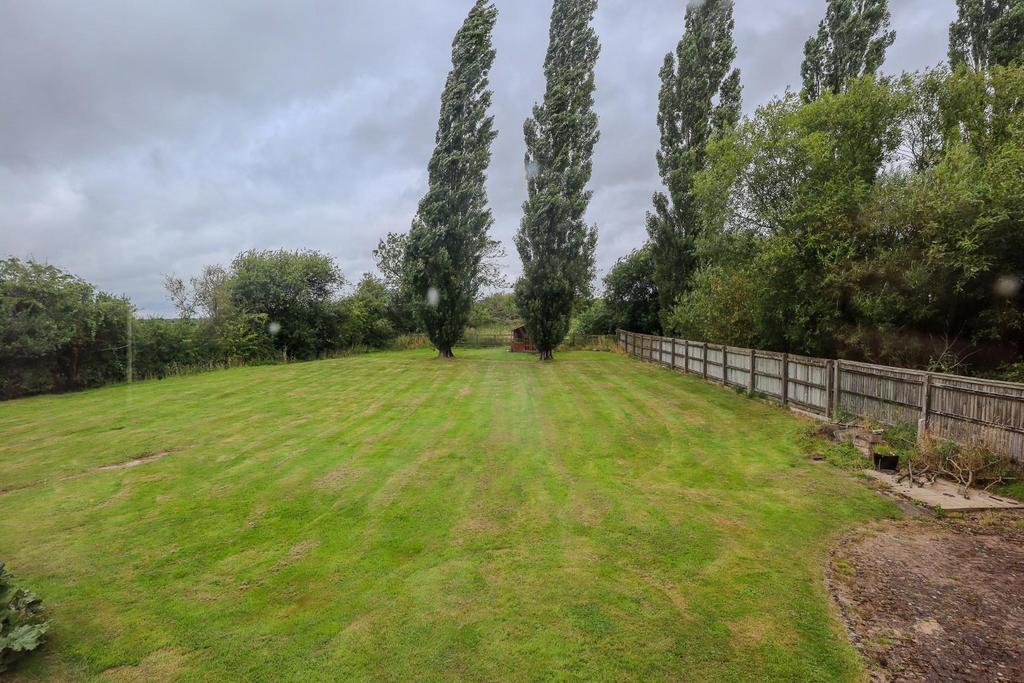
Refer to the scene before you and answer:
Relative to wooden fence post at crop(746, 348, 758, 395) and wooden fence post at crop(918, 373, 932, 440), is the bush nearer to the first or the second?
wooden fence post at crop(918, 373, 932, 440)

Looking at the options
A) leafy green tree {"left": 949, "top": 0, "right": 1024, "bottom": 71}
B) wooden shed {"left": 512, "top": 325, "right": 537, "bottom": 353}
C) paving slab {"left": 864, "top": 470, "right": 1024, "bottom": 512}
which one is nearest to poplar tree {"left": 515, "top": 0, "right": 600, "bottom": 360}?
wooden shed {"left": 512, "top": 325, "right": 537, "bottom": 353}

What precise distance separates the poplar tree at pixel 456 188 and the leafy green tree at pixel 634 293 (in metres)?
12.2

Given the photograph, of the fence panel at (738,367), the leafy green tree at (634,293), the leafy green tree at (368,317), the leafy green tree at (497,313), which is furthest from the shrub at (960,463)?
the leafy green tree at (497,313)

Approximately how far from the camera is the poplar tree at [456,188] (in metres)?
23.2

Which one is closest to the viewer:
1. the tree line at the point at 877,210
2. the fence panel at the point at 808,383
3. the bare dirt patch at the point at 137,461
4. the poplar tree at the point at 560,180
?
the bare dirt patch at the point at 137,461

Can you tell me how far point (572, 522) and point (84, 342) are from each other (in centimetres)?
1916

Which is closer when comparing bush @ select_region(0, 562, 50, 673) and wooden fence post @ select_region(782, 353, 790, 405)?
bush @ select_region(0, 562, 50, 673)

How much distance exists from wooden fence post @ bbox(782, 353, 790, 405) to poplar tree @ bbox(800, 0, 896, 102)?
536 inches

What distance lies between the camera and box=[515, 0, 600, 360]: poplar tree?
22641mm

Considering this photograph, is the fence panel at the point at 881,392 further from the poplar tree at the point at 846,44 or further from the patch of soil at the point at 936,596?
the poplar tree at the point at 846,44

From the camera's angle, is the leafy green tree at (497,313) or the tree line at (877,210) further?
the leafy green tree at (497,313)

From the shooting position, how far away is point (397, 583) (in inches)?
157

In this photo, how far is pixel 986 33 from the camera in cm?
1605

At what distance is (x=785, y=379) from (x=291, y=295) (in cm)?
2388
